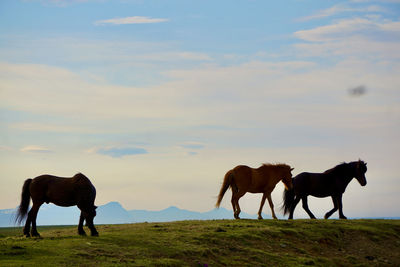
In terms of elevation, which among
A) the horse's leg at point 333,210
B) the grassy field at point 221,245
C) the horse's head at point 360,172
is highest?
the horse's head at point 360,172

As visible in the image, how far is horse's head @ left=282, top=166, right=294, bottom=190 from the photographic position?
26709mm

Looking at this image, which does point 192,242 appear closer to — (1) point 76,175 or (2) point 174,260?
(2) point 174,260

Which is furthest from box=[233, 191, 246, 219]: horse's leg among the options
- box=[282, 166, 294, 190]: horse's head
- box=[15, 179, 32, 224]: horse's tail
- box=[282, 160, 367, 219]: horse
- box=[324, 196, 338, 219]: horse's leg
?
box=[15, 179, 32, 224]: horse's tail

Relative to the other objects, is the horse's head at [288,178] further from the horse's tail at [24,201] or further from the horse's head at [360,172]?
the horse's tail at [24,201]

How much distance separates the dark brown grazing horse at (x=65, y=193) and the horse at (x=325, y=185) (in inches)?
471

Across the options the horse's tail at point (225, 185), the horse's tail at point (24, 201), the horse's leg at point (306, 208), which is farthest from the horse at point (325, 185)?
the horse's tail at point (24, 201)

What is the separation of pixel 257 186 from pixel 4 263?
1288 cm

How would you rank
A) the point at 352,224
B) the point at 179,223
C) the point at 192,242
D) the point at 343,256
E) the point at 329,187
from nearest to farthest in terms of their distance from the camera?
the point at 192,242 < the point at 343,256 < the point at 179,223 < the point at 352,224 < the point at 329,187

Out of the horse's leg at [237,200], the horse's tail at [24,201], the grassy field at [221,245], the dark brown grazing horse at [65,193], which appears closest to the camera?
the grassy field at [221,245]

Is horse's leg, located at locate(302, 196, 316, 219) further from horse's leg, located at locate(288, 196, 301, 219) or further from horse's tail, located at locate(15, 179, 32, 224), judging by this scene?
horse's tail, located at locate(15, 179, 32, 224)

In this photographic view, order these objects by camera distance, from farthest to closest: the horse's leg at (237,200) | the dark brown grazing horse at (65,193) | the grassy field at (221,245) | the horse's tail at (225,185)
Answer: the horse's tail at (225,185) < the horse's leg at (237,200) < the dark brown grazing horse at (65,193) < the grassy field at (221,245)

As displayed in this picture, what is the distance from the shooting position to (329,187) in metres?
28.6

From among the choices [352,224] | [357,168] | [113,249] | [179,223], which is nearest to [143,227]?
[179,223]

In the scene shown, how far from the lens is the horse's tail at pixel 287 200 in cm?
2867
